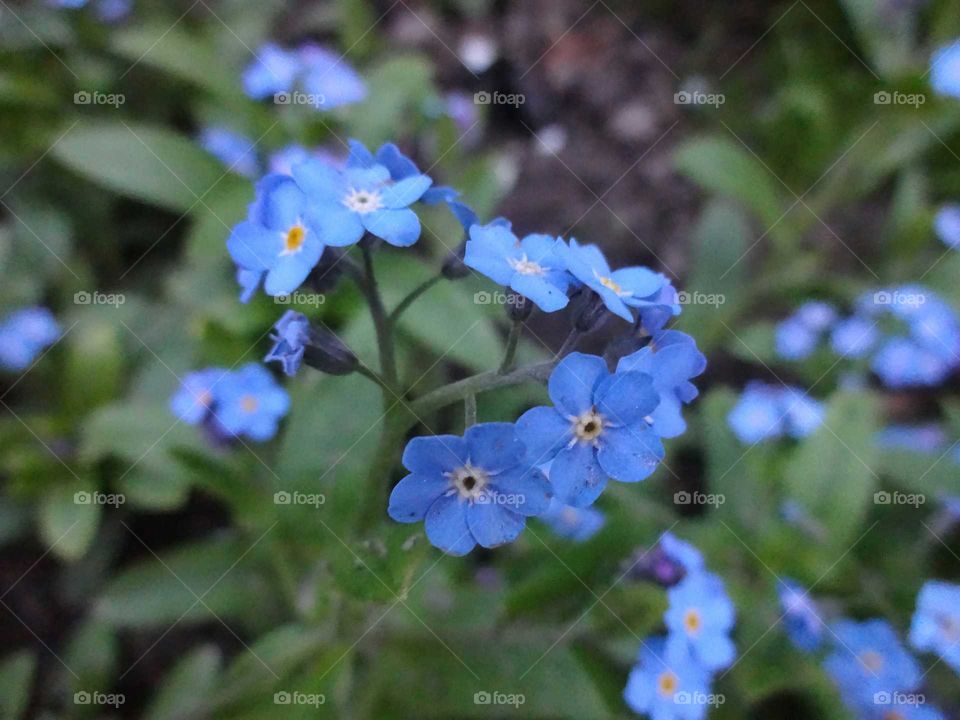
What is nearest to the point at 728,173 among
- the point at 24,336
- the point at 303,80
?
the point at 303,80

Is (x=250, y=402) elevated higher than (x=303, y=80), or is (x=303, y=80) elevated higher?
(x=303, y=80)

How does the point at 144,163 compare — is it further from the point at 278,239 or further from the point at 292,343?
the point at 292,343

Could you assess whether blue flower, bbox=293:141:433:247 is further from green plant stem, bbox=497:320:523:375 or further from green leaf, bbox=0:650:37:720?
green leaf, bbox=0:650:37:720

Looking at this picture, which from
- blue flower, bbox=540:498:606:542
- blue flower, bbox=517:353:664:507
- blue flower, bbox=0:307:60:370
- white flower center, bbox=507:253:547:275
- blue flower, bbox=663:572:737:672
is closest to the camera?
blue flower, bbox=517:353:664:507

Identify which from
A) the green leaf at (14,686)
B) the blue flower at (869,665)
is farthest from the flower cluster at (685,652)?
the green leaf at (14,686)

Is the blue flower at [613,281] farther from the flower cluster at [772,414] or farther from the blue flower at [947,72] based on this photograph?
the blue flower at [947,72]

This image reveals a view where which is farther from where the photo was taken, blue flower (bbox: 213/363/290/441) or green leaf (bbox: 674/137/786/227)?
green leaf (bbox: 674/137/786/227)

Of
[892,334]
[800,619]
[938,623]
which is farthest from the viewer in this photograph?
[892,334]

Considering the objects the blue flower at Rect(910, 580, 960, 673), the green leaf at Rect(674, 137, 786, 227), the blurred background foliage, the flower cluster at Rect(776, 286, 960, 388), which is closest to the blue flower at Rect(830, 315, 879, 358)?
the flower cluster at Rect(776, 286, 960, 388)
